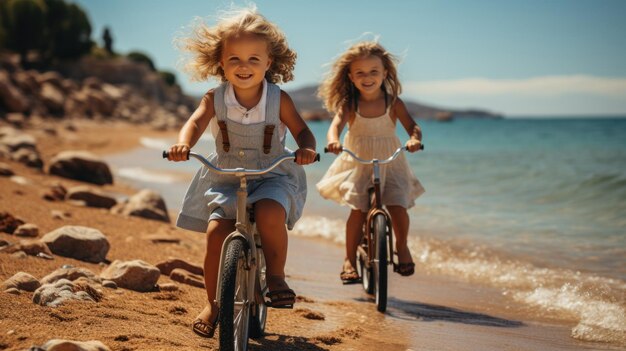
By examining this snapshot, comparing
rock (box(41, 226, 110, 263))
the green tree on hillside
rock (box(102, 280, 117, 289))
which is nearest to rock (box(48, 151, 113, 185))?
rock (box(41, 226, 110, 263))

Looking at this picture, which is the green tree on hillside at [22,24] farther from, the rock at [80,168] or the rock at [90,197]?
the rock at [90,197]

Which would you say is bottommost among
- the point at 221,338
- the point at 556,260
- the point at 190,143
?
the point at 221,338

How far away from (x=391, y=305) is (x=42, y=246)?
2843mm

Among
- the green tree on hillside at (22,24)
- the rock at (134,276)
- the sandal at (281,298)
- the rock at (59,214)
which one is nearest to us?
the sandal at (281,298)

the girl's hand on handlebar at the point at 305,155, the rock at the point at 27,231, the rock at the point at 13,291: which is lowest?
the rock at the point at 13,291

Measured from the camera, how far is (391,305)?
18.7ft

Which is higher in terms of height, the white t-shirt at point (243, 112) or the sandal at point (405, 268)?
the white t-shirt at point (243, 112)

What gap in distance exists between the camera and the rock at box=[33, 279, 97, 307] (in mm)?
4031

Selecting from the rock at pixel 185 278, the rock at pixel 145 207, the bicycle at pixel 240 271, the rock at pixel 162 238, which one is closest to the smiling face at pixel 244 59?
the bicycle at pixel 240 271

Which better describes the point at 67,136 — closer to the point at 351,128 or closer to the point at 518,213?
the point at 518,213

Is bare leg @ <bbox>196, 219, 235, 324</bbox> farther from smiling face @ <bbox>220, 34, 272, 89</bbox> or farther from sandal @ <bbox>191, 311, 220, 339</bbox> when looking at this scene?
smiling face @ <bbox>220, 34, 272, 89</bbox>

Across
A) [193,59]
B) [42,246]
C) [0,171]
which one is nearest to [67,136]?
[0,171]

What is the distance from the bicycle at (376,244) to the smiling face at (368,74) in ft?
2.16

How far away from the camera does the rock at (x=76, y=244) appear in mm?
5641
